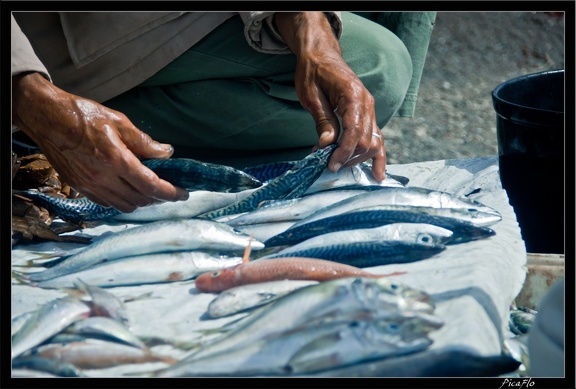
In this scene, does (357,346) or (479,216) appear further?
(479,216)

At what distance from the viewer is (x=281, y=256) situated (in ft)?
8.48

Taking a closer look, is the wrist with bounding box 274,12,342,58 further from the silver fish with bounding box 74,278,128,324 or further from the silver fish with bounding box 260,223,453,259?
the silver fish with bounding box 74,278,128,324

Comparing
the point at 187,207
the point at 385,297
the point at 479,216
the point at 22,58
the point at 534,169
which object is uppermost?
the point at 22,58

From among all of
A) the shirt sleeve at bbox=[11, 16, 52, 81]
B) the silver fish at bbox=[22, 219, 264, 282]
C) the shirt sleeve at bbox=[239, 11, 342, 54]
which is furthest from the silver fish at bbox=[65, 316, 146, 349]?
the shirt sleeve at bbox=[239, 11, 342, 54]

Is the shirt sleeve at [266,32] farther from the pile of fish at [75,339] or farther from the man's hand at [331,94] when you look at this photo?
the pile of fish at [75,339]

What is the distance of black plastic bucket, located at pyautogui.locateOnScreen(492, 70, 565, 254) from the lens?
10.9ft

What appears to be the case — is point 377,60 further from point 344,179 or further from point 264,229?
point 264,229

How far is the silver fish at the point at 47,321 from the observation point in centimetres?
211

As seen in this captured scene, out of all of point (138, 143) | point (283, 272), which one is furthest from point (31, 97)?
point (283, 272)

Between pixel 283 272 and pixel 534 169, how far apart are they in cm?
155

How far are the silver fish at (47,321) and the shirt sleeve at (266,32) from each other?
175cm

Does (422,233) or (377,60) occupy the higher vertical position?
(377,60)
